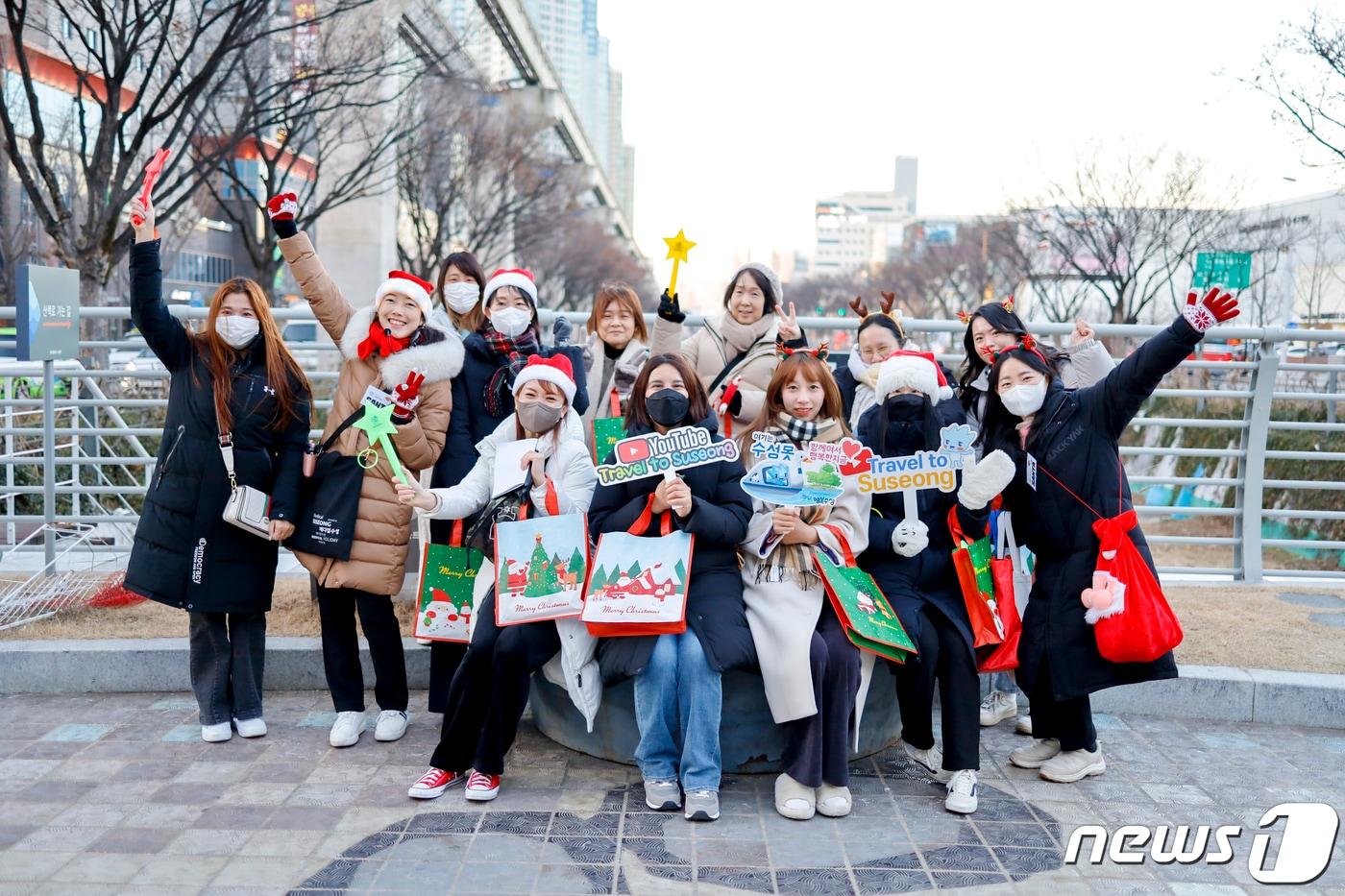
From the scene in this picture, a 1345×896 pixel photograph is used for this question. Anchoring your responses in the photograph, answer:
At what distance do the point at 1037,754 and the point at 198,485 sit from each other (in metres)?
3.95

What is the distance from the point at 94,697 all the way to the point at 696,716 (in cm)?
339

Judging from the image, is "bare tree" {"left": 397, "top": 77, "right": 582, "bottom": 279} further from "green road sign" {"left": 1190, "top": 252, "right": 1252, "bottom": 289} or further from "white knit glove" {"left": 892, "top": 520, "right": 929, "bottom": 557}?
"white knit glove" {"left": 892, "top": 520, "right": 929, "bottom": 557}

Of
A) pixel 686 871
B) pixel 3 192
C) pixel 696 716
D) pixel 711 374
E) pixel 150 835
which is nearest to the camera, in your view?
pixel 686 871

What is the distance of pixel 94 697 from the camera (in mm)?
5816

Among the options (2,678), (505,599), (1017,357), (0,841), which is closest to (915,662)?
(1017,357)

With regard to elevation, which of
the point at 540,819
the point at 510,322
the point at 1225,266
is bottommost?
the point at 540,819

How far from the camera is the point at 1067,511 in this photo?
4.77 m

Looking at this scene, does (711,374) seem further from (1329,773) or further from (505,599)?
(1329,773)

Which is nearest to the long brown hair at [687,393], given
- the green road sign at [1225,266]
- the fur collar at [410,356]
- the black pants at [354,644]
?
the fur collar at [410,356]

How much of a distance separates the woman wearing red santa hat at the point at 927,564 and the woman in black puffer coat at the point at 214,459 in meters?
2.68

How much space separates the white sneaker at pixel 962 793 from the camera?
14.6ft

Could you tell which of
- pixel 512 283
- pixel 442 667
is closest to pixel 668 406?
pixel 512 283

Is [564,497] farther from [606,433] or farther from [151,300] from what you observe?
[151,300]

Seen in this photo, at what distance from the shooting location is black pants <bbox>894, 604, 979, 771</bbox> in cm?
458
